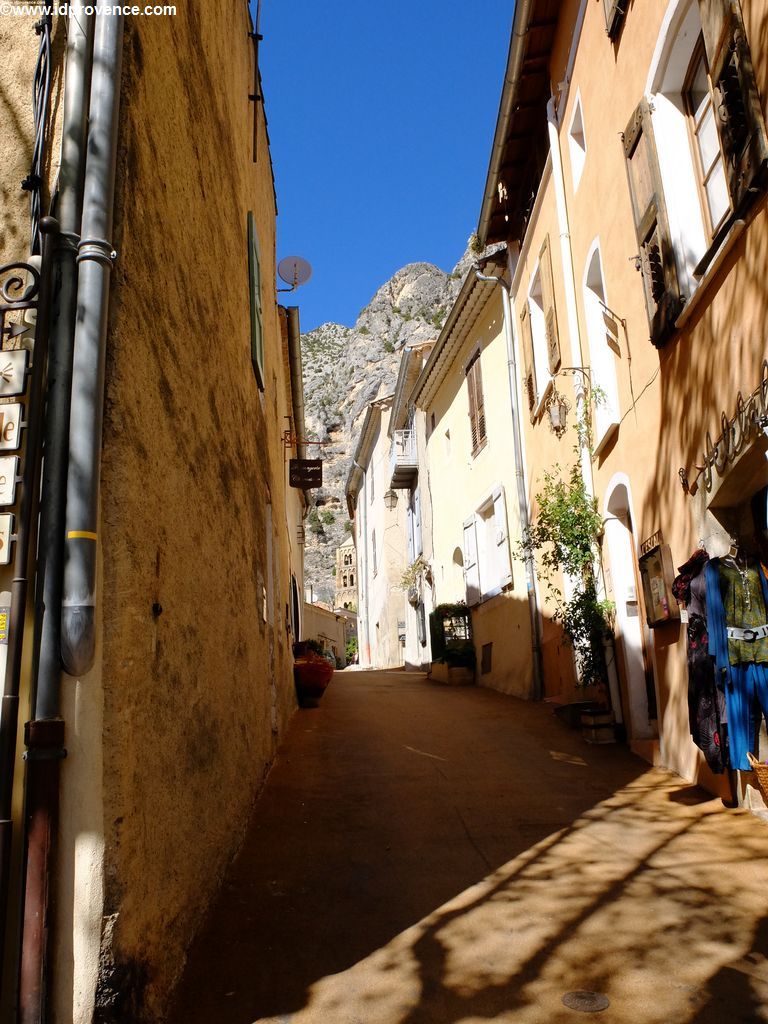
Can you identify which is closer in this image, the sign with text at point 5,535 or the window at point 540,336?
the sign with text at point 5,535

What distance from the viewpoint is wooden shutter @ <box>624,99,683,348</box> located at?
6.18m

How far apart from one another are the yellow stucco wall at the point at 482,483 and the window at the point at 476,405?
24 cm

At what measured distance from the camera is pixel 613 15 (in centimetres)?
727

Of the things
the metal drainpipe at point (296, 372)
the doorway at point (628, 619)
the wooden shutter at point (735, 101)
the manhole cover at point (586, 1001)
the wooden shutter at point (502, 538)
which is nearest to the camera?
the manhole cover at point (586, 1001)

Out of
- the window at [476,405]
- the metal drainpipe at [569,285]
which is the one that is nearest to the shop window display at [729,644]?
the metal drainpipe at [569,285]

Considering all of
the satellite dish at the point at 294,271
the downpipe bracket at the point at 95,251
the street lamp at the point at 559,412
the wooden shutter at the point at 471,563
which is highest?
the satellite dish at the point at 294,271

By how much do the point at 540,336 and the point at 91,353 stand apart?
9.50 m

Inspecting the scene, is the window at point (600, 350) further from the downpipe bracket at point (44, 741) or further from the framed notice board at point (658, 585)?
the downpipe bracket at point (44, 741)

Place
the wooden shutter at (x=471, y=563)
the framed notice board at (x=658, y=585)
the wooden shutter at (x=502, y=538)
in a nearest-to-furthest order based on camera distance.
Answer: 1. the framed notice board at (x=658, y=585)
2. the wooden shutter at (x=502, y=538)
3. the wooden shutter at (x=471, y=563)

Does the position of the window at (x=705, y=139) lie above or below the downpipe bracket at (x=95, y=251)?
above

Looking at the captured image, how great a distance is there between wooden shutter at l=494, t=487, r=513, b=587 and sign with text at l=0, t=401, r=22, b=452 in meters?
10.9

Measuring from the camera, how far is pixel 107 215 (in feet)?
10.0

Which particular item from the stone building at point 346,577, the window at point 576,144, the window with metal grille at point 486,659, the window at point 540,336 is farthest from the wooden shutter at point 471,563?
the stone building at point 346,577

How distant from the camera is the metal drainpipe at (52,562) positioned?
2486 mm
